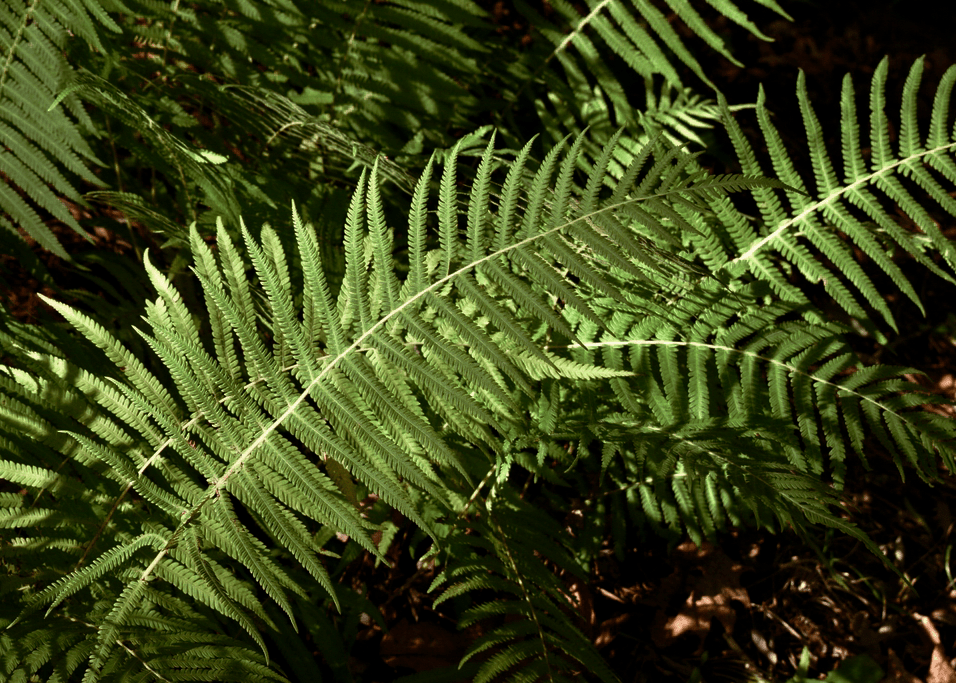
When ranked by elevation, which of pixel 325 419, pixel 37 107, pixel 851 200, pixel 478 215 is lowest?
pixel 851 200

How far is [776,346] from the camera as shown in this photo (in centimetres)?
174

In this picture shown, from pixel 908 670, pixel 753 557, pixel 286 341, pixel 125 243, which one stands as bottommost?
pixel 908 670

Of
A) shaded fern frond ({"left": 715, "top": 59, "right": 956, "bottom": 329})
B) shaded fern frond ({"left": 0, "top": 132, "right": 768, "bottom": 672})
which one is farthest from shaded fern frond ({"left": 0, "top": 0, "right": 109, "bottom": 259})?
shaded fern frond ({"left": 715, "top": 59, "right": 956, "bottom": 329})

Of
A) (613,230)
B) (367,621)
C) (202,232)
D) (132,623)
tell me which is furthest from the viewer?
(367,621)

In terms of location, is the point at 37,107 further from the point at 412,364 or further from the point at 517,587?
the point at 517,587

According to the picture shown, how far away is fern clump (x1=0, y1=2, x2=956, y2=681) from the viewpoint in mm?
1278

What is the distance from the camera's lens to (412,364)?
1.27 metres

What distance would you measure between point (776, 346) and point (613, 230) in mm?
771

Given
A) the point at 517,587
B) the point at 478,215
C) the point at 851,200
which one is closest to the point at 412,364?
the point at 478,215

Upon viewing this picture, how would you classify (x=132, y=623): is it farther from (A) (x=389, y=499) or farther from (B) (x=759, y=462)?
(B) (x=759, y=462)

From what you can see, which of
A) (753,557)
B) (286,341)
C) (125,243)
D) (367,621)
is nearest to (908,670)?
(753,557)

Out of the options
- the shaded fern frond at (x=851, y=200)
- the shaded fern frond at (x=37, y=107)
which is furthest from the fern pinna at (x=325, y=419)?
the shaded fern frond at (x=37, y=107)

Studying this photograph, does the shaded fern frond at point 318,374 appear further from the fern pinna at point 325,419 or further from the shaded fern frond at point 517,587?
the shaded fern frond at point 517,587

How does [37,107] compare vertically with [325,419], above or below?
above
